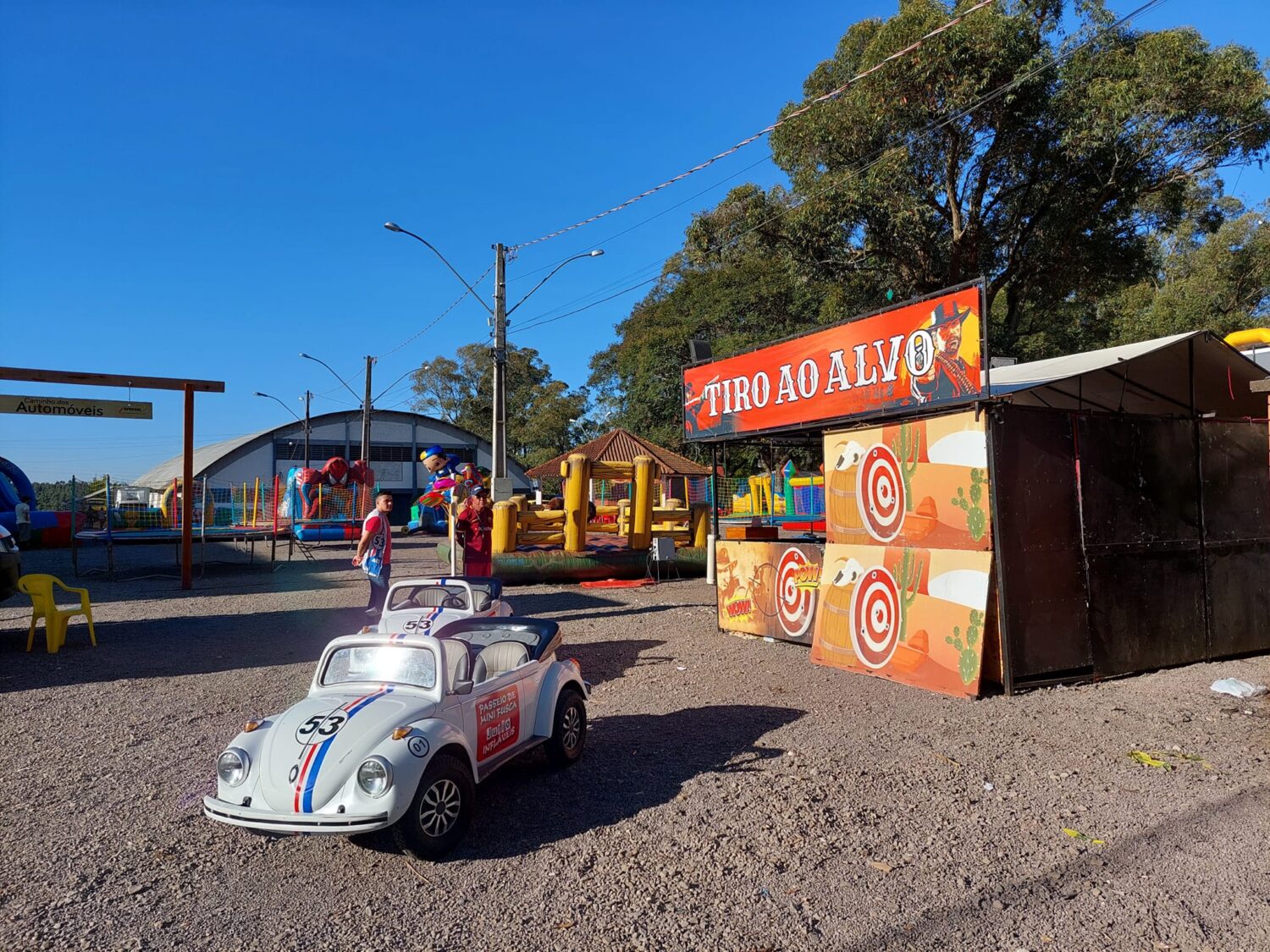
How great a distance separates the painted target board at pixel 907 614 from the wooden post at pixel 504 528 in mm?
8847

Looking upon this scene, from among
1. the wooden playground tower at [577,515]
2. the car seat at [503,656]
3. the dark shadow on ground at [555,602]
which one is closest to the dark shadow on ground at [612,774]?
the car seat at [503,656]

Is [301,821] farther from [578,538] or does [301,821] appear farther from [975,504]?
[578,538]

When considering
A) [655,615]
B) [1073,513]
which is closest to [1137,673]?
[1073,513]

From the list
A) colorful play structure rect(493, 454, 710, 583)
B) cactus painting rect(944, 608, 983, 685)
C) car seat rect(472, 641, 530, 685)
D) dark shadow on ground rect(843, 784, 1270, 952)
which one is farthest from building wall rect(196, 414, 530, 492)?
dark shadow on ground rect(843, 784, 1270, 952)

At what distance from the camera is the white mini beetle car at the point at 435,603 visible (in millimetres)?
7289

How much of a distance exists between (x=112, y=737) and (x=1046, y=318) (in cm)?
3170

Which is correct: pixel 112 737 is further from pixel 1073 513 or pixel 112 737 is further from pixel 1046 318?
pixel 1046 318

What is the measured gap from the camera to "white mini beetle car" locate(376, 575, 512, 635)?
287 inches

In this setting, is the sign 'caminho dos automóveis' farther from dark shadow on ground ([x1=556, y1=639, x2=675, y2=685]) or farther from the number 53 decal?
the number 53 decal

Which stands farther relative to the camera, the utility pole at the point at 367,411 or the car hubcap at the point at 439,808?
the utility pole at the point at 367,411

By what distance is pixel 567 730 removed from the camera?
230 inches

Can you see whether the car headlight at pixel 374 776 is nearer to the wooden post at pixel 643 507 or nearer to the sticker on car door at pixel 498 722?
the sticker on car door at pixel 498 722

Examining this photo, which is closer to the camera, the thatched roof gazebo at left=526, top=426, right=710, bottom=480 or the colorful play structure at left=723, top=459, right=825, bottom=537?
the colorful play structure at left=723, top=459, right=825, bottom=537

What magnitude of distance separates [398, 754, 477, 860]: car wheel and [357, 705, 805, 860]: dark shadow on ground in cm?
13
